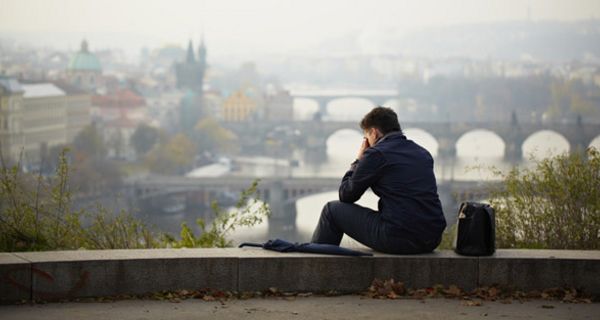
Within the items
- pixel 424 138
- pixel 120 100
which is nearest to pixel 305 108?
pixel 120 100

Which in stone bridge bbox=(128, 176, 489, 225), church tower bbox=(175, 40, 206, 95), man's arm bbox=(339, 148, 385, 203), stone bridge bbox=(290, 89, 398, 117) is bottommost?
stone bridge bbox=(128, 176, 489, 225)

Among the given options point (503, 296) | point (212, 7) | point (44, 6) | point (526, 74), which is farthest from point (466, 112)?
point (503, 296)

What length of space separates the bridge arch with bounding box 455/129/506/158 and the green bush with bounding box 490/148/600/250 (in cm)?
4378

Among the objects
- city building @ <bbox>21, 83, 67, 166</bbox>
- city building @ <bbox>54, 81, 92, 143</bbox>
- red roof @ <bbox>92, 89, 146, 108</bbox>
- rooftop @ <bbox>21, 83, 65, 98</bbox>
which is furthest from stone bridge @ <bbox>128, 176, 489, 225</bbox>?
red roof @ <bbox>92, 89, 146, 108</bbox>

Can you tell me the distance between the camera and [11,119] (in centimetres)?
4975

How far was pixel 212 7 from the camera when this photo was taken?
72250mm

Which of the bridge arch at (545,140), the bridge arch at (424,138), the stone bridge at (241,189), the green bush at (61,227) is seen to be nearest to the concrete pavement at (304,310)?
the green bush at (61,227)

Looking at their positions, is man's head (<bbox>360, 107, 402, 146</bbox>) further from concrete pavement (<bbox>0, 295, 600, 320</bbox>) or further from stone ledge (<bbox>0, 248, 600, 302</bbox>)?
concrete pavement (<bbox>0, 295, 600, 320</bbox>)

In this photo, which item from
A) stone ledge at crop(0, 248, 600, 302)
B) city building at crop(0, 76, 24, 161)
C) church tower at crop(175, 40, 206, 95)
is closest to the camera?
stone ledge at crop(0, 248, 600, 302)

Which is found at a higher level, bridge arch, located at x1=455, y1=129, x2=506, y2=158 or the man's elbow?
the man's elbow

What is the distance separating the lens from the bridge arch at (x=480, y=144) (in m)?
49.9

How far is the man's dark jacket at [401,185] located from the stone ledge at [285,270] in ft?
0.32

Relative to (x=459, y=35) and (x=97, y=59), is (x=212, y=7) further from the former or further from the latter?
(x=459, y=35)

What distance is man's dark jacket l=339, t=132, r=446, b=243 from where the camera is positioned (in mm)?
3150
